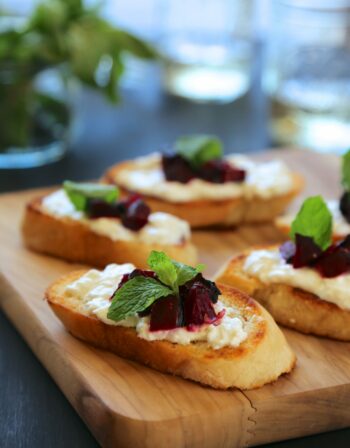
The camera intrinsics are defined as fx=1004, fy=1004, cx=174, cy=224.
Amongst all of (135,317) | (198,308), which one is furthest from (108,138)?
(198,308)

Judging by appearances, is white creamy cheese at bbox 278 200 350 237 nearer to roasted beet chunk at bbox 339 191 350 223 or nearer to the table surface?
roasted beet chunk at bbox 339 191 350 223

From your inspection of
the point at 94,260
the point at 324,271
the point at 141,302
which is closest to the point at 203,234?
the point at 94,260

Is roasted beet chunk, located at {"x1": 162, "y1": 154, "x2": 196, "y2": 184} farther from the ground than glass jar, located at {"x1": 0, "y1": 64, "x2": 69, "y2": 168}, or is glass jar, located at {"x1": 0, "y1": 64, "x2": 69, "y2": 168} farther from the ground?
roasted beet chunk, located at {"x1": 162, "y1": 154, "x2": 196, "y2": 184}

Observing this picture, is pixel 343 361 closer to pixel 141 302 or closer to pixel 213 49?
pixel 141 302

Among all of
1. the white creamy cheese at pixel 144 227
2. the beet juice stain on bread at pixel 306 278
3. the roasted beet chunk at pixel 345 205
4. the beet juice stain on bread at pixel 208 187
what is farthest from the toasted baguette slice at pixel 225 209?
the beet juice stain on bread at pixel 306 278

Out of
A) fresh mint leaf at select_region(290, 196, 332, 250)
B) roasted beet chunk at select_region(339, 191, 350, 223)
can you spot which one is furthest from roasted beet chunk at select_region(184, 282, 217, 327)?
roasted beet chunk at select_region(339, 191, 350, 223)

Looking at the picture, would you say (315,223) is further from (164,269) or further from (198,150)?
(198,150)
